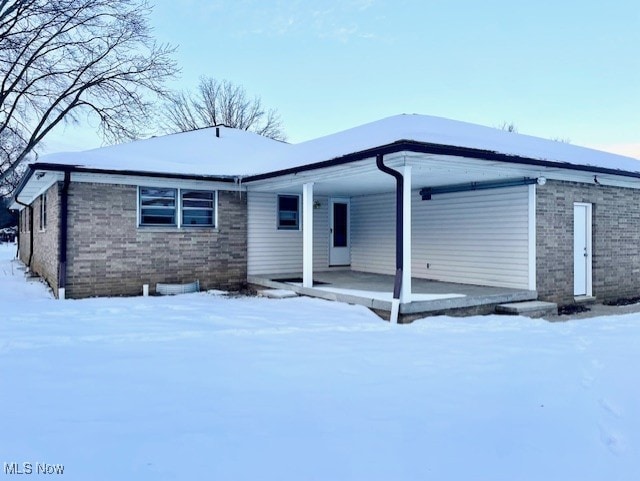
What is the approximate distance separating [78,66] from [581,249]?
21492mm

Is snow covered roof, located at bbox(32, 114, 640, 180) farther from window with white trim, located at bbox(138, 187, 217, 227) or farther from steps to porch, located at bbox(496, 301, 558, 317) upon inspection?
steps to porch, located at bbox(496, 301, 558, 317)

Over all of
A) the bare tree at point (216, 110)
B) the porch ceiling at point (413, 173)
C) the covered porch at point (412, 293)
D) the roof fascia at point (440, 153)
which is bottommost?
the covered porch at point (412, 293)

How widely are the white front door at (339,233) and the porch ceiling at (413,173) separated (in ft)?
5.77

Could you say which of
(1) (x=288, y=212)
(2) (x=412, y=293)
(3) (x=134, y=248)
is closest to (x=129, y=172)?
(3) (x=134, y=248)

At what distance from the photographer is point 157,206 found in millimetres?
11164

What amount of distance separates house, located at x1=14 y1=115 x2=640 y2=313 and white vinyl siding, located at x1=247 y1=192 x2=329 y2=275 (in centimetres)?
3

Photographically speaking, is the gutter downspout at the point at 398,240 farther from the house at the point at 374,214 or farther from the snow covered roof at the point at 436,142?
the snow covered roof at the point at 436,142

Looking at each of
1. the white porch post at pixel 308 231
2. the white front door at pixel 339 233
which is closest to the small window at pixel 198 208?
the white porch post at pixel 308 231

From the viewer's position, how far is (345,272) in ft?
44.4

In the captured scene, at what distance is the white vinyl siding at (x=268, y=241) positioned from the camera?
12328 mm

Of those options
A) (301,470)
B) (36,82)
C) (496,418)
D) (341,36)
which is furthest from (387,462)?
(36,82)

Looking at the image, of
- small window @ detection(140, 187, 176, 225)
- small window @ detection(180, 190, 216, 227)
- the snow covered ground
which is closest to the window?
small window @ detection(140, 187, 176, 225)

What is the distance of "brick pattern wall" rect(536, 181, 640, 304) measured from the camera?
31.7 feet

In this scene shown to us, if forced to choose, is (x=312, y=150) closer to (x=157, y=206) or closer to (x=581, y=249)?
(x=157, y=206)
